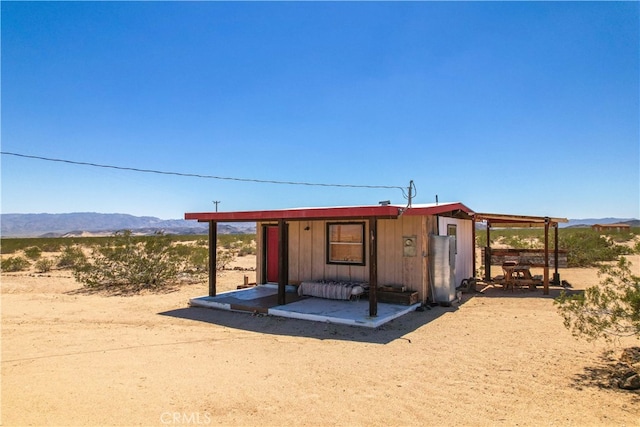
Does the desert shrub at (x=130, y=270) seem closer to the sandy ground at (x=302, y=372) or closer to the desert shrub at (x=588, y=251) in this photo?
the sandy ground at (x=302, y=372)

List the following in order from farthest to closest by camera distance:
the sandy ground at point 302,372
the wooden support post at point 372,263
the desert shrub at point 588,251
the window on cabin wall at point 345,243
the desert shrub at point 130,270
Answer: the desert shrub at point 588,251 < the desert shrub at point 130,270 < the window on cabin wall at point 345,243 < the wooden support post at point 372,263 < the sandy ground at point 302,372

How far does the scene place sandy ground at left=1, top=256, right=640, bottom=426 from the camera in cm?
388

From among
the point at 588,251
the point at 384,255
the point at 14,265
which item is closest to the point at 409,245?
the point at 384,255

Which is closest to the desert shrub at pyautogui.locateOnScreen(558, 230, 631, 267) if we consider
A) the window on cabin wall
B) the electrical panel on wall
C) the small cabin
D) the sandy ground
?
the small cabin

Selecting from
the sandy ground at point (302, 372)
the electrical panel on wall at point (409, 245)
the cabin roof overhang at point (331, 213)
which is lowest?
the sandy ground at point (302, 372)

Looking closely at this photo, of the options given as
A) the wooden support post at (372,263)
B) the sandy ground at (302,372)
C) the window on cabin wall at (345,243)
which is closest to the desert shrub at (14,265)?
the sandy ground at (302,372)

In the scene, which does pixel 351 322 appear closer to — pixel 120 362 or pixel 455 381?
pixel 455 381

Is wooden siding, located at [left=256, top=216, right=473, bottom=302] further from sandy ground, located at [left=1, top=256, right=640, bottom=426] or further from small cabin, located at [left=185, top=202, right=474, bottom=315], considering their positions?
sandy ground, located at [left=1, top=256, right=640, bottom=426]

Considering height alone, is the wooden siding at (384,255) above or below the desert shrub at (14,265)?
above

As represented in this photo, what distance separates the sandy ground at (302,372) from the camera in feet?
12.7

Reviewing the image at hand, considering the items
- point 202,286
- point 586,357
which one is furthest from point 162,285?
point 586,357

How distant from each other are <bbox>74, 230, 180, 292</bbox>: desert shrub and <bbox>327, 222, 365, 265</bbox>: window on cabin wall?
258 inches

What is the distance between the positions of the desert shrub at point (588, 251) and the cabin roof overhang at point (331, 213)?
10967mm

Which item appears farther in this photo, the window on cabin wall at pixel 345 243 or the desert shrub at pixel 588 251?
the desert shrub at pixel 588 251
